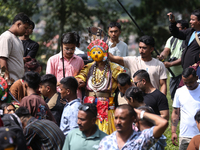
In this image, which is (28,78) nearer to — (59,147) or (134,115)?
(59,147)

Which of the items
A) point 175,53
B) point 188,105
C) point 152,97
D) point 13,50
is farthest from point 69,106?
point 175,53

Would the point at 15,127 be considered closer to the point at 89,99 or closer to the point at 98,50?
the point at 89,99

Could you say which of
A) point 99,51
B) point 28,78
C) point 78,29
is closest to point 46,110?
point 28,78

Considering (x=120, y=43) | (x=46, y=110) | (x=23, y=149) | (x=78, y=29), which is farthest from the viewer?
(x=78, y=29)

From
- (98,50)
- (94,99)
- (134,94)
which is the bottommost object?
(94,99)

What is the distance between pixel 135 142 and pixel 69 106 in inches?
57.6

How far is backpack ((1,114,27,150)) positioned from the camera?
3.31 meters

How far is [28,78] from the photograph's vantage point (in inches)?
195

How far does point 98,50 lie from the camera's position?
240 inches

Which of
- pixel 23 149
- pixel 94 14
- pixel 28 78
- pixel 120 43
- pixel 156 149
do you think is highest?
pixel 94 14

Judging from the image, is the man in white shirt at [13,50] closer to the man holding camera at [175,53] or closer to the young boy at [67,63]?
the young boy at [67,63]

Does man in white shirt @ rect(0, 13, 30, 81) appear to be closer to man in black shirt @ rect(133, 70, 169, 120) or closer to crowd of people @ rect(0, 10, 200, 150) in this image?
crowd of people @ rect(0, 10, 200, 150)

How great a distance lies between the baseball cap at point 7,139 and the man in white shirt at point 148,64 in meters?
3.52

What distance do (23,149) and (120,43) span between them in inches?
180
